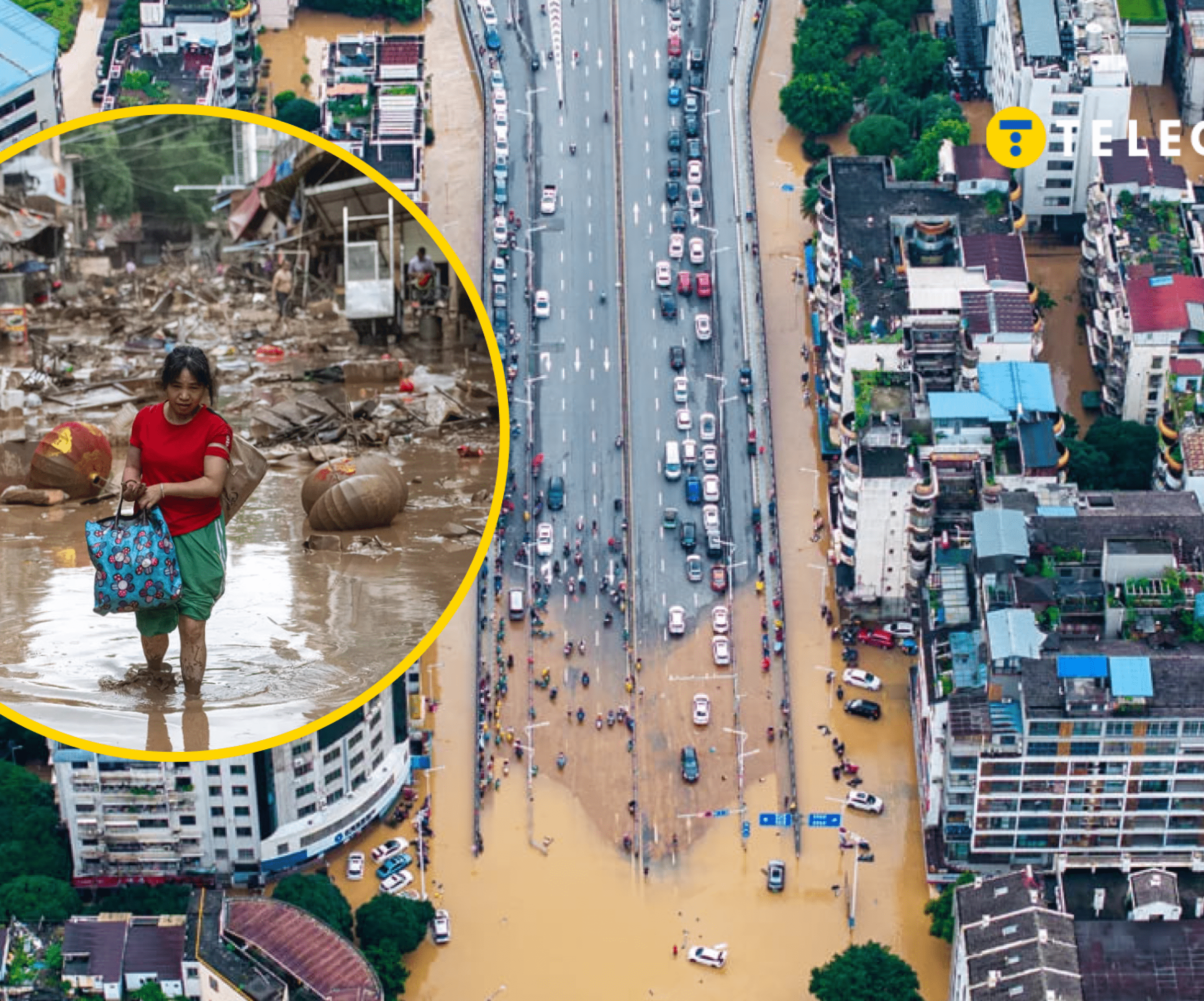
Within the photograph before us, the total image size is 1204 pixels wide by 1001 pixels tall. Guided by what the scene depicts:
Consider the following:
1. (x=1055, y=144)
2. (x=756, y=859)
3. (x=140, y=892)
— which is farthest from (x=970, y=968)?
(x=1055, y=144)

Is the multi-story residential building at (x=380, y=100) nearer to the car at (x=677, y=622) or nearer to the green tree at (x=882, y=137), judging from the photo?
the green tree at (x=882, y=137)

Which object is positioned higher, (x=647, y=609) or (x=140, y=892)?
(x=647, y=609)

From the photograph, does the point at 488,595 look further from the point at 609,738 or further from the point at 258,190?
the point at 258,190

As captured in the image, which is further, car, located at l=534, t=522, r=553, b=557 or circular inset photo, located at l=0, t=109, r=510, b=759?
car, located at l=534, t=522, r=553, b=557

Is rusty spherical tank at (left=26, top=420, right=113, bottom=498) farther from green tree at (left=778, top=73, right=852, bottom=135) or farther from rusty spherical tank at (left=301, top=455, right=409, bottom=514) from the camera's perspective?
green tree at (left=778, top=73, right=852, bottom=135)

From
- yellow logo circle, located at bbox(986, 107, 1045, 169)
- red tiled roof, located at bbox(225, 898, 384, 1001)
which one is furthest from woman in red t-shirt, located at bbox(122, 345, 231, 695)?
yellow logo circle, located at bbox(986, 107, 1045, 169)

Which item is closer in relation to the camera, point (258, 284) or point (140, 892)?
point (258, 284)

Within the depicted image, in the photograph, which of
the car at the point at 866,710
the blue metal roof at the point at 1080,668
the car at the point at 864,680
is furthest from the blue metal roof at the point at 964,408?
the blue metal roof at the point at 1080,668
